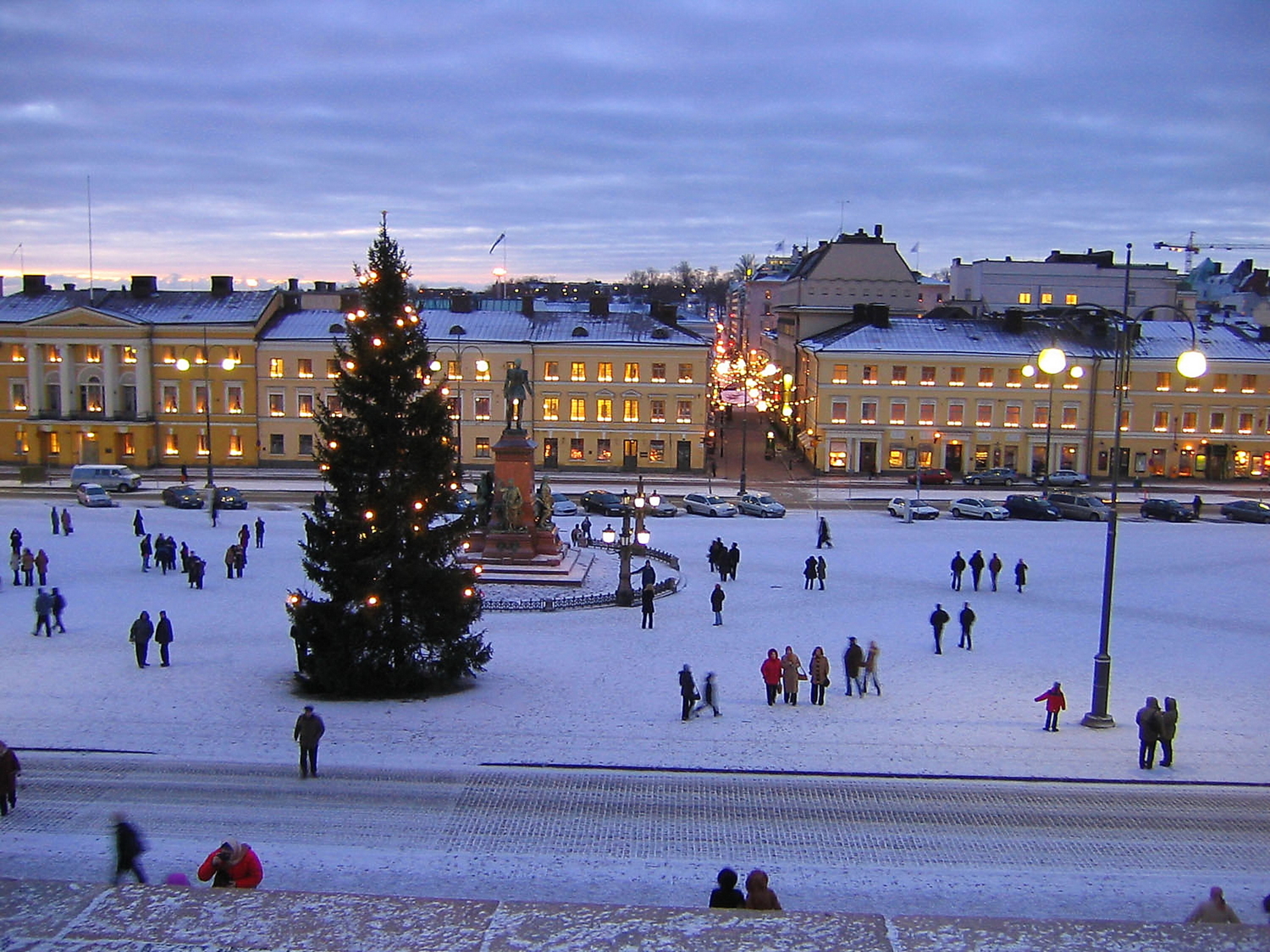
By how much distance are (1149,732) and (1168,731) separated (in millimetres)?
354

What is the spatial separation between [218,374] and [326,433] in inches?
1959

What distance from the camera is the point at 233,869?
1068 cm

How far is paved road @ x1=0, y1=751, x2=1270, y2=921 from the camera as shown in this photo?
510 inches

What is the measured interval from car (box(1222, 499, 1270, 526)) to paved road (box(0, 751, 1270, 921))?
134 ft

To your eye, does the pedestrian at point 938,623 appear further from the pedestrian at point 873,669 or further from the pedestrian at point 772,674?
the pedestrian at point 772,674

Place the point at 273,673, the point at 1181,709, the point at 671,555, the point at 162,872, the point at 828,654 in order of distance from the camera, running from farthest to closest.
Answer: the point at 671,555, the point at 828,654, the point at 273,673, the point at 1181,709, the point at 162,872

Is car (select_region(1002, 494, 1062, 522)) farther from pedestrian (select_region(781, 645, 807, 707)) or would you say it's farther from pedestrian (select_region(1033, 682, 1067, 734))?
pedestrian (select_region(781, 645, 807, 707))

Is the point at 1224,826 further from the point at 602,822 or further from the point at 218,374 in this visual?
the point at 218,374

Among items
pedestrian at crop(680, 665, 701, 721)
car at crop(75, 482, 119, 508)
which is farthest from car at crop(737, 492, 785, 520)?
pedestrian at crop(680, 665, 701, 721)

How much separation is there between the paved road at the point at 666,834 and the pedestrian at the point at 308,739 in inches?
11.2

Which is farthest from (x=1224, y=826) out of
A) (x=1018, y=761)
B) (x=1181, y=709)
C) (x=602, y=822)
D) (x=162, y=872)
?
(x=162, y=872)

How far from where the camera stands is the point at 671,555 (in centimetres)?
3934

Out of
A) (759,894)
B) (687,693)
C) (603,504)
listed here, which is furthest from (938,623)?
(603,504)

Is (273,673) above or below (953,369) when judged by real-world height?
below
